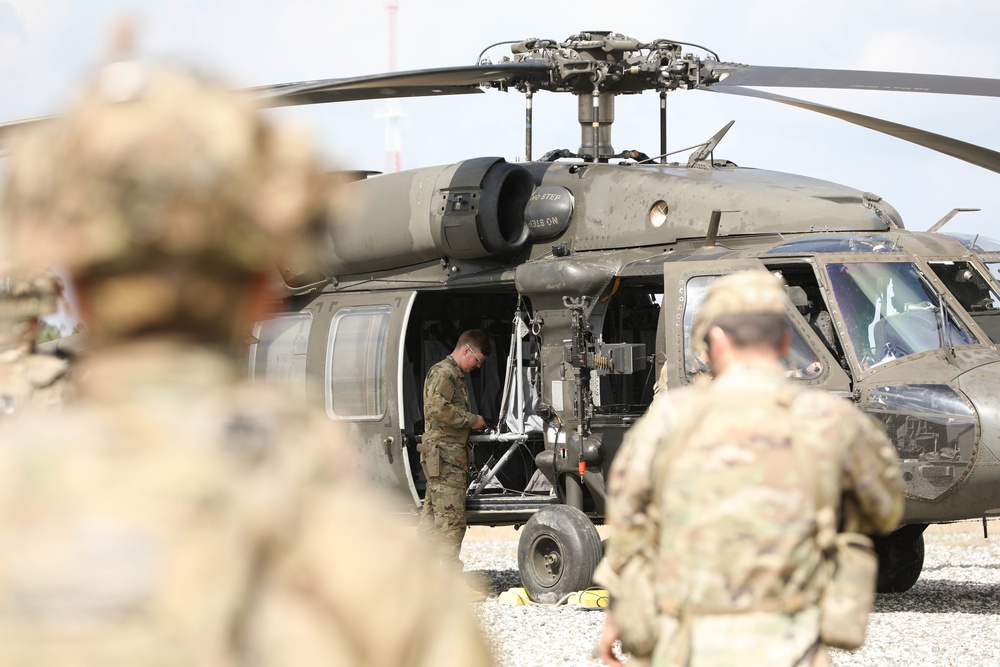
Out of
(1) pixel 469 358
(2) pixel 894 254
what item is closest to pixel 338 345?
(1) pixel 469 358

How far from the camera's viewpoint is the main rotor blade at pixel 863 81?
25.9ft

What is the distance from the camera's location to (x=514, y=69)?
922 cm

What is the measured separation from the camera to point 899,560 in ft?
31.3

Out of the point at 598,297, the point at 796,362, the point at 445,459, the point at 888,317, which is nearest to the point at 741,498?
the point at 796,362

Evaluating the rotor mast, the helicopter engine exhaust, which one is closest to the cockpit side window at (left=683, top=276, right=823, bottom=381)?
the helicopter engine exhaust

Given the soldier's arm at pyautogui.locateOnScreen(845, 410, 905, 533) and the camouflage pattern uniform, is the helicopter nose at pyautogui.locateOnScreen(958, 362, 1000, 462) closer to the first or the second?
the camouflage pattern uniform

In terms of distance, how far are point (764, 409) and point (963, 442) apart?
490 centimetres

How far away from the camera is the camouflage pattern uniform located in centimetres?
961

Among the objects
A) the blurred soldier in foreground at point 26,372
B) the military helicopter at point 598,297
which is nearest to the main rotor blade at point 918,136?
the military helicopter at point 598,297

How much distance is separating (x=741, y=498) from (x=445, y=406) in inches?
271

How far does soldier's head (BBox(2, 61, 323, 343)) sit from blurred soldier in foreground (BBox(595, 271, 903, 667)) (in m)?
1.79

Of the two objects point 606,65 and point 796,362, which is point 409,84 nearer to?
point 606,65

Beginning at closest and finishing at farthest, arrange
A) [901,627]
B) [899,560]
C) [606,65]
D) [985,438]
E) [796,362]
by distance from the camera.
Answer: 1. [985,438]
2. [901,627]
3. [796,362]
4. [606,65]
5. [899,560]

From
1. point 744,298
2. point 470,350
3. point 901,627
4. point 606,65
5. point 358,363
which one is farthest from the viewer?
point 358,363
